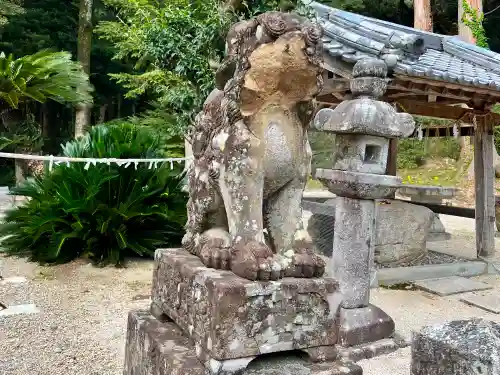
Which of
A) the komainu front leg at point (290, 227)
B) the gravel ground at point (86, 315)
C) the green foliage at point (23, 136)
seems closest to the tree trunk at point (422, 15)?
the gravel ground at point (86, 315)

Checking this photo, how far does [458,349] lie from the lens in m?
1.45

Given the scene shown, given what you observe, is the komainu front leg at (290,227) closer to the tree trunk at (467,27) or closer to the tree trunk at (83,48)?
the tree trunk at (83,48)

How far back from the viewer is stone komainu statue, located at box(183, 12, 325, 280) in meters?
1.59

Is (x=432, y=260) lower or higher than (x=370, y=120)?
lower

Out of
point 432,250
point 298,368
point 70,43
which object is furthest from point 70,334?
point 70,43

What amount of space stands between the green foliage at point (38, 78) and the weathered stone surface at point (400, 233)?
252 inches

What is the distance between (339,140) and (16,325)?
2.89m

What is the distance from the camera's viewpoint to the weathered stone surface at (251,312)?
150cm

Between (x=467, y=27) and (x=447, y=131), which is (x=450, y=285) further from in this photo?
(x=467, y=27)

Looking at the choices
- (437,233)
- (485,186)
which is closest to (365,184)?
(485,186)

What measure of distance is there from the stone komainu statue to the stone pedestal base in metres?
0.30

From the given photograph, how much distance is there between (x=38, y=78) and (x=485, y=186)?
764 centimetres

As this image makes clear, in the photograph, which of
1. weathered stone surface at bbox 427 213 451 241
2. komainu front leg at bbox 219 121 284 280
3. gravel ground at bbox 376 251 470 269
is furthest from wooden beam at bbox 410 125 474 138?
komainu front leg at bbox 219 121 284 280

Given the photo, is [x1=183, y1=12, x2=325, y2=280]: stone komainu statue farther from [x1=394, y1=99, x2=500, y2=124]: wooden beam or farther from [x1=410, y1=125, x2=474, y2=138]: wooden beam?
[x1=410, y1=125, x2=474, y2=138]: wooden beam
